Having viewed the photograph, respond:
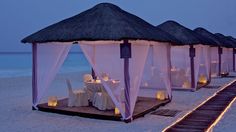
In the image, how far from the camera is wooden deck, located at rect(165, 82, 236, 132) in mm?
6348

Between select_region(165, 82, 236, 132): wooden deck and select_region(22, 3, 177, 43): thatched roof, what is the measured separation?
6.24 ft

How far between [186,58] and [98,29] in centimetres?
713

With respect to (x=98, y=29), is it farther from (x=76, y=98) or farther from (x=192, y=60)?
(x=192, y=60)

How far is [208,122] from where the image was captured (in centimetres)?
681

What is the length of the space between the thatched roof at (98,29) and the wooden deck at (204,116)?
74.8 inches

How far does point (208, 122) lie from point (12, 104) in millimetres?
5388

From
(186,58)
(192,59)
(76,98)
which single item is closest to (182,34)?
(192,59)

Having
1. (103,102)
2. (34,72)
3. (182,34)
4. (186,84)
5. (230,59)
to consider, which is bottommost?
(103,102)

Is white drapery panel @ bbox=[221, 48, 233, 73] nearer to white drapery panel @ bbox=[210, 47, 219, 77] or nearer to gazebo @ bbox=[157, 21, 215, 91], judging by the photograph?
white drapery panel @ bbox=[210, 47, 219, 77]

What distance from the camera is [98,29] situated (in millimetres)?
7254

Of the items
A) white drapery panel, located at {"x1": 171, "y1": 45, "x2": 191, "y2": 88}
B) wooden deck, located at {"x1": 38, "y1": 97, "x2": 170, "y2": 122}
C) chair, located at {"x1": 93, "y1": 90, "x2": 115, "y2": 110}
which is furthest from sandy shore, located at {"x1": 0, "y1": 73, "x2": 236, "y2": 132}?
white drapery panel, located at {"x1": 171, "y1": 45, "x2": 191, "y2": 88}

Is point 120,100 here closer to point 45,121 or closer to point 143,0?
point 45,121

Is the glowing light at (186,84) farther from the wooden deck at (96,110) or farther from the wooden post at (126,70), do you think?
the wooden post at (126,70)

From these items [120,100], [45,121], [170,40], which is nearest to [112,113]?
[120,100]
